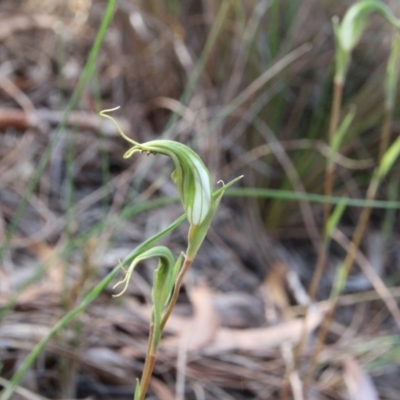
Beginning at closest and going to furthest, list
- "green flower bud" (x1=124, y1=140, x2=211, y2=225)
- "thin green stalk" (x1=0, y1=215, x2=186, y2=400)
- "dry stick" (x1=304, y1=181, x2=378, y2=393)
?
1. "green flower bud" (x1=124, y1=140, x2=211, y2=225)
2. "thin green stalk" (x1=0, y1=215, x2=186, y2=400)
3. "dry stick" (x1=304, y1=181, x2=378, y2=393)

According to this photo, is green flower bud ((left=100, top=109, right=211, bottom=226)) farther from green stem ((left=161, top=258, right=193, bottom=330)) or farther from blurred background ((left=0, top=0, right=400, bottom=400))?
blurred background ((left=0, top=0, right=400, bottom=400))

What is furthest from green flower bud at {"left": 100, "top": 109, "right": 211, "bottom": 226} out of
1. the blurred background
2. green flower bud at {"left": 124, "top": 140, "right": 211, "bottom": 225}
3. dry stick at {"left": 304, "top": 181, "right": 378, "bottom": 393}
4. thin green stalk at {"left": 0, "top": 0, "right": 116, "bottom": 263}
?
the blurred background

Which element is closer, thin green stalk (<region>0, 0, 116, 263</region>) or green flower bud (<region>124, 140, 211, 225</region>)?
green flower bud (<region>124, 140, 211, 225</region>)

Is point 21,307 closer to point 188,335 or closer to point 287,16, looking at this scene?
point 188,335

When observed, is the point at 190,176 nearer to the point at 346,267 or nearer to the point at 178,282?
the point at 178,282

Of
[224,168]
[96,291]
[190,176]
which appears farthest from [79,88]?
[224,168]

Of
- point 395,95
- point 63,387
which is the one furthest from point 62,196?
point 395,95

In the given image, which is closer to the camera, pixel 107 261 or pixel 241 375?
pixel 241 375

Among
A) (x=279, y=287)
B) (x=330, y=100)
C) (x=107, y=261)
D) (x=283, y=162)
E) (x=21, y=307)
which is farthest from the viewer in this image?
(x=330, y=100)

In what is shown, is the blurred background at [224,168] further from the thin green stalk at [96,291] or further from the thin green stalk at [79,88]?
the thin green stalk at [96,291]
